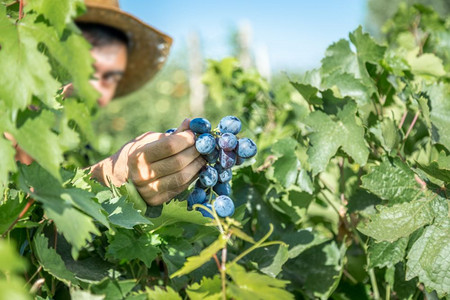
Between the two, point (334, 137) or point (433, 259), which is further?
point (334, 137)

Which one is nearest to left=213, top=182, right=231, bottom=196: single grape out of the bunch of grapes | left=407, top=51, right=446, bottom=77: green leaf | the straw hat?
the bunch of grapes

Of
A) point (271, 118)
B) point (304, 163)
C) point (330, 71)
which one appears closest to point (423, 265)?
point (304, 163)

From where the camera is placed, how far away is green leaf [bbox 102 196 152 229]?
0.77 metres

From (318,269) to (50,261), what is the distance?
2.07 ft

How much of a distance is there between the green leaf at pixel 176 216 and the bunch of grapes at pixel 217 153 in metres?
0.09

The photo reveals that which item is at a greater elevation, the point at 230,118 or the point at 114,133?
the point at 230,118

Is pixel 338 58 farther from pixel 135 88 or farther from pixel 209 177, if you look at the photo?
pixel 135 88

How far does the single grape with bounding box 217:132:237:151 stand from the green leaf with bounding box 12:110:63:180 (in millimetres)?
402

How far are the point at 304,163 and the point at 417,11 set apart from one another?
1.19m

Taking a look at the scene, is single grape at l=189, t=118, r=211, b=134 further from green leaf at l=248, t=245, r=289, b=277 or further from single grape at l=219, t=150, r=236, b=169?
green leaf at l=248, t=245, r=289, b=277

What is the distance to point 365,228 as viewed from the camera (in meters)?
0.94

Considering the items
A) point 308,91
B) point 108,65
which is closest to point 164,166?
point 308,91

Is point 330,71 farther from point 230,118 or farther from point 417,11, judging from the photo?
point 417,11

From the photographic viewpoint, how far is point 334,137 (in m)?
1.12
